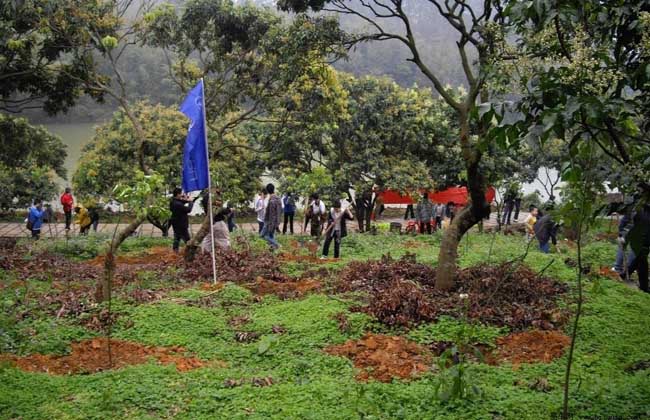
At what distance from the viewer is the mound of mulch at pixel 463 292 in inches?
273

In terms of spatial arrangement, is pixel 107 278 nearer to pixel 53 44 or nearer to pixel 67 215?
pixel 53 44

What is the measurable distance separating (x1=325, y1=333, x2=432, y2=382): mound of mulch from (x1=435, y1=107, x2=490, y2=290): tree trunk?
5.87ft

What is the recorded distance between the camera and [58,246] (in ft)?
43.4

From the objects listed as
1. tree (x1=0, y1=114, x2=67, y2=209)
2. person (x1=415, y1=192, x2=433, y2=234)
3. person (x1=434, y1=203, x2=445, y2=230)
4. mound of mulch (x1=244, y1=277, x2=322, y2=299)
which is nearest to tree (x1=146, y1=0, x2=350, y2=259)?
mound of mulch (x1=244, y1=277, x2=322, y2=299)

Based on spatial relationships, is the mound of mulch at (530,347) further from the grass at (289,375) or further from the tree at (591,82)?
the tree at (591,82)

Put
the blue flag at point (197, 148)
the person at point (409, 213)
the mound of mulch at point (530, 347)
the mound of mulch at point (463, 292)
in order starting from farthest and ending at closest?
1. the person at point (409, 213)
2. the blue flag at point (197, 148)
3. the mound of mulch at point (463, 292)
4. the mound of mulch at point (530, 347)

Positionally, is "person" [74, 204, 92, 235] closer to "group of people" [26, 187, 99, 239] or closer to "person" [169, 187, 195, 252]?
"group of people" [26, 187, 99, 239]

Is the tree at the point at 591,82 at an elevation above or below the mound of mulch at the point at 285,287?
above

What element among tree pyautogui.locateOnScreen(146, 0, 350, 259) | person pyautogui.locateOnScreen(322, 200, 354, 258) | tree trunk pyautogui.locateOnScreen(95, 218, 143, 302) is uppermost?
tree pyautogui.locateOnScreen(146, 0, 350, 259)

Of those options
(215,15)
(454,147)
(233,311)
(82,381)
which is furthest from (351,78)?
(82,381)

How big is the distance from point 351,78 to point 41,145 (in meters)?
9.17

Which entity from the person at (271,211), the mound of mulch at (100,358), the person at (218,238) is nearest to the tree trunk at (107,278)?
the mound of mulch at (100,358)

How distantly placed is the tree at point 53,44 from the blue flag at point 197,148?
100 inches

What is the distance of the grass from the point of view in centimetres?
479
